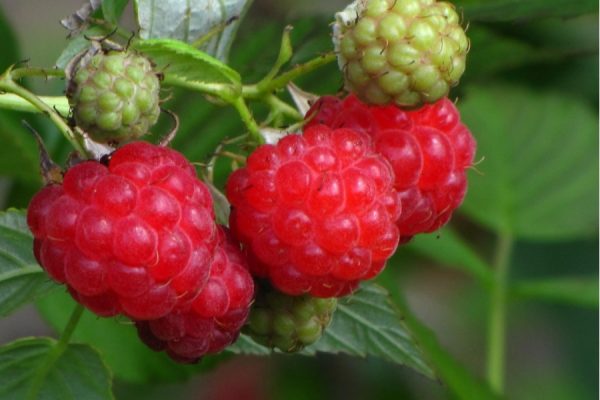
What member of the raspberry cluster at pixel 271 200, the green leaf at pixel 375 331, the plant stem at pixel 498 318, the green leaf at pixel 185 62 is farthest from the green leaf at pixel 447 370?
the green leaf at pixel 185 62

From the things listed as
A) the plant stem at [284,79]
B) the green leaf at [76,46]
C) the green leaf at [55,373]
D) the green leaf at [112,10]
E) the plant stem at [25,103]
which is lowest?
the green leaf at [55,373]

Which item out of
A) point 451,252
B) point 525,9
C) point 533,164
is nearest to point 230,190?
point 525,9

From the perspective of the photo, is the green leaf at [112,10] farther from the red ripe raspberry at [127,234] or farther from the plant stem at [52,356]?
the plant stem at [52,356]

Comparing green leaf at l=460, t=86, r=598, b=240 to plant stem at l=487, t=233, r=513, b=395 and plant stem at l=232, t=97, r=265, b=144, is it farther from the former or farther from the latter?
plant stem at l=232, t=97, r=265, b=144

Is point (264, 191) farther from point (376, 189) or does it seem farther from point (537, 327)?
point (537, 327)

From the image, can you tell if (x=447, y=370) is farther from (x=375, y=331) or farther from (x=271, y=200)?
(x=271, y=200)

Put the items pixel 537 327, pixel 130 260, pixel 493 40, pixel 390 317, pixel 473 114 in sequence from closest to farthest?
pixel 130 260, pixel 390 317, pixel 493 40, pixel 473 114, pixel 537 327

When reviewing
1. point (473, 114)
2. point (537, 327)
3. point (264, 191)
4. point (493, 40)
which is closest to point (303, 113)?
point (264, 191)
